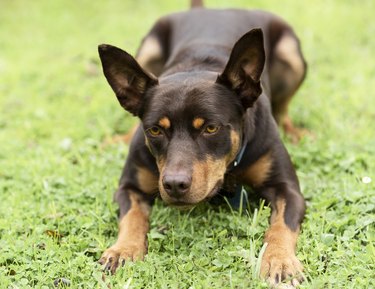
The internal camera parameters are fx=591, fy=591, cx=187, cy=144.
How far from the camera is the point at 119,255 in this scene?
369cm

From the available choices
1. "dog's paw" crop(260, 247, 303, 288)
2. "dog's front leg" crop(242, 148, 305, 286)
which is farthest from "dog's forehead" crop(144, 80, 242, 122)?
"dog's paw" crop(260, 247, 303, 288)

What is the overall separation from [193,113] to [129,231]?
2.95 feet

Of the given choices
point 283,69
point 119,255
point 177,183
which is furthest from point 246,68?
point 283,69

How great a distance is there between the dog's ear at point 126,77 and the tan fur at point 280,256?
130cm

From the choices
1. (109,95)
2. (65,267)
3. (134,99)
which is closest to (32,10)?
(109,95)

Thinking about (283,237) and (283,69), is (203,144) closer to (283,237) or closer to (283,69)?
(283,237)

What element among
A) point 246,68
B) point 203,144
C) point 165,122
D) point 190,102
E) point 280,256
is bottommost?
point 280,256

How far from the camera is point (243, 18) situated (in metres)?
5.80

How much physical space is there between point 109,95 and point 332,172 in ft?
10.3

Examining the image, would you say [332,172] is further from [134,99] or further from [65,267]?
[65,267]

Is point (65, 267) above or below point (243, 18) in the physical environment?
below

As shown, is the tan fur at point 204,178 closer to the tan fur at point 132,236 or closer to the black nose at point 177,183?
the black nose at point 177,183

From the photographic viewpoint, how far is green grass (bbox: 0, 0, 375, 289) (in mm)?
3539

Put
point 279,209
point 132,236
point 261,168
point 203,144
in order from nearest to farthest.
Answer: point 203,144, point 132,236, point 279,209, point 261,168
